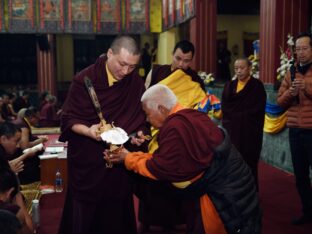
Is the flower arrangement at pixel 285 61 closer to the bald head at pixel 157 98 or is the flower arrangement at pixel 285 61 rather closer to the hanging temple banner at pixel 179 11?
the bald head at pixel 157 98

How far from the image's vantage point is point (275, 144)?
20.2ft

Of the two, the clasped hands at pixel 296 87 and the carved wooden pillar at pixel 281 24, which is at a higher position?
the carved wooden pillar at pixel 281 24

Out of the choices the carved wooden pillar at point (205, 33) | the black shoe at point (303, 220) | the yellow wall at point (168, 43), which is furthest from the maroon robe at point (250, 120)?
the yellow wall at point (168, 43)

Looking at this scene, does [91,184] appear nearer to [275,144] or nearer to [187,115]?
[187,115]

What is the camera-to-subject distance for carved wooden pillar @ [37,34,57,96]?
13.9 meters

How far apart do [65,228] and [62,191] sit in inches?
90.3

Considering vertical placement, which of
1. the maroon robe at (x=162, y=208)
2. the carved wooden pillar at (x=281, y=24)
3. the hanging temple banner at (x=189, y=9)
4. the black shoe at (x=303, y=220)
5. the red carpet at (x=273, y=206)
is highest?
the hanging temple banner at (x=189, y=9)

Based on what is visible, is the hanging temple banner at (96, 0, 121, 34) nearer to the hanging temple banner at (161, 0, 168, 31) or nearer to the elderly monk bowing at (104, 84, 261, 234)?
the hanging temple banner at (161, 0, 168, 31)

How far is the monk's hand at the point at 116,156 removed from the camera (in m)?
2.31

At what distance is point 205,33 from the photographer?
9.14 m

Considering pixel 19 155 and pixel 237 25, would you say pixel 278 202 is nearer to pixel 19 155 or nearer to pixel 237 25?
pixel 19 155

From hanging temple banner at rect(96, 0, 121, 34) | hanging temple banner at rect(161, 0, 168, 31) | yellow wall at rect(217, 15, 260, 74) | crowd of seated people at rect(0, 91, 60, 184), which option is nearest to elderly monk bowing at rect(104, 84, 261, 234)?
crowd of seated people at rect(0, 91, 60, 184)

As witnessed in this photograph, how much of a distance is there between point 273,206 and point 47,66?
35.8ft

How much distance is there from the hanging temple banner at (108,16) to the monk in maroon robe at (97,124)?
10.3 m
